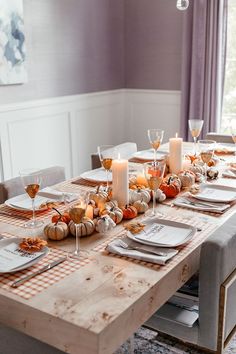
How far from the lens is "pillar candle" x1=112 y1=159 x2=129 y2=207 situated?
73.1 inches

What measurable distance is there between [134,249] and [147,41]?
3.53 meters

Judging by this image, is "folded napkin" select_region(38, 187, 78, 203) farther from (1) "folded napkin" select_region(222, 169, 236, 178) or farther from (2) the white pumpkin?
(1) "folded napkin" select_region(222, 169, 236, 178)

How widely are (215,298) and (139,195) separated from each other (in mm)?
598

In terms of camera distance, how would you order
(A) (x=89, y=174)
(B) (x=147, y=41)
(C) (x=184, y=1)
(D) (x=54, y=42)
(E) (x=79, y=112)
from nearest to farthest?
(A) (x=89, y=174) → (C) (x=184, y=1) → (D) (x=54, y=42) → (E) (x=79, y=112) → (B) (x=147, y=41)

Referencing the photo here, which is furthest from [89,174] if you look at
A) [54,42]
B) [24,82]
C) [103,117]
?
[103,117]

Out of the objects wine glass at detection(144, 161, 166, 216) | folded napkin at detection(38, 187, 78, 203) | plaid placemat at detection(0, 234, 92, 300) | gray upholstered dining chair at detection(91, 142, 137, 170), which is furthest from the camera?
gray upholstered dining chair at detection(91, 142, 137, 170)

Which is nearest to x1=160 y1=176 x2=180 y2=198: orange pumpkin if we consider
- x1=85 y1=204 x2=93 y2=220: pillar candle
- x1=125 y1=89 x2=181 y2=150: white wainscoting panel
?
x1=85 y1=204 x2=93 y2=220: pillar candle

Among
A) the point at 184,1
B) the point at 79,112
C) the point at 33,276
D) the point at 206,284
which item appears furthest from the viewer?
the point at 79,112

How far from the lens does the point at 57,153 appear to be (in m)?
4.12

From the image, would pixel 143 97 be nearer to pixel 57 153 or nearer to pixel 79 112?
pixel 79 112

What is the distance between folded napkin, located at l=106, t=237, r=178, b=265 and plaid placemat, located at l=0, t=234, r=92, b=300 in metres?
0.10

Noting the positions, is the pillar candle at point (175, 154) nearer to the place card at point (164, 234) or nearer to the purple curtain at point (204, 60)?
the place card at point (164, 234)

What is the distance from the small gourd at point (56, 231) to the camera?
1575 millimetres

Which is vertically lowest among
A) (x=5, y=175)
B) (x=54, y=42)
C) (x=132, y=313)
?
(x=5, y=175)
